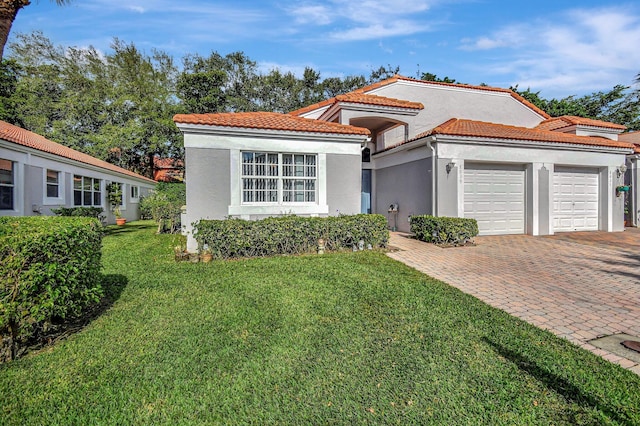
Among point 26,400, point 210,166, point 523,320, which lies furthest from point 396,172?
point 26,400

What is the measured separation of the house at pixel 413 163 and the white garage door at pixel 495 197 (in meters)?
0.04

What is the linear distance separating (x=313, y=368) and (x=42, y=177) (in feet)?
54.1

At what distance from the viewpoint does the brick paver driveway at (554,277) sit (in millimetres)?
4266

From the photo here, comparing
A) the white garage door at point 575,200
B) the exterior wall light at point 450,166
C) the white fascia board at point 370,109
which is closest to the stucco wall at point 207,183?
the white fascia board at point 370,109

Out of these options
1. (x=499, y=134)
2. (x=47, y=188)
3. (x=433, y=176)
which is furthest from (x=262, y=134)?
(x=47, y=188)

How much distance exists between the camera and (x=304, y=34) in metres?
11.8

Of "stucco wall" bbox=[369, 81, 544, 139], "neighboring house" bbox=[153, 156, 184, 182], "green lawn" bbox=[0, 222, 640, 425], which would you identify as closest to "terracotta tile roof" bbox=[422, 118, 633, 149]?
"stucco wall" bbox=[369, 81, 544, 139]

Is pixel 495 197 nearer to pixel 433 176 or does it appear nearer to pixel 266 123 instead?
pixel 433 176

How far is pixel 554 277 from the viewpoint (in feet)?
21.1

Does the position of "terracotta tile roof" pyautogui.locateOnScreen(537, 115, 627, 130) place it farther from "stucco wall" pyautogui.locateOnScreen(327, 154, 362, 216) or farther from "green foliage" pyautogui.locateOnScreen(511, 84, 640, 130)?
"stucco wall" pyautogui.locateOnScreen(327, 154, 362, 216)

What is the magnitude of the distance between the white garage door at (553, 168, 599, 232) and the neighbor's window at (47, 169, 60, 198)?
2279cm

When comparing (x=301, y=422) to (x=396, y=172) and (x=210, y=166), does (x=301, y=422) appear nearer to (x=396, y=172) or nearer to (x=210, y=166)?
(x=210, y=166)

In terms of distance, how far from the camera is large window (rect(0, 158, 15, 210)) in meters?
11.6

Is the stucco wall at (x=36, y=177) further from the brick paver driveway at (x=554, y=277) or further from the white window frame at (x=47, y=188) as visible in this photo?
the brick paver driveway at (x=554, y=277)
